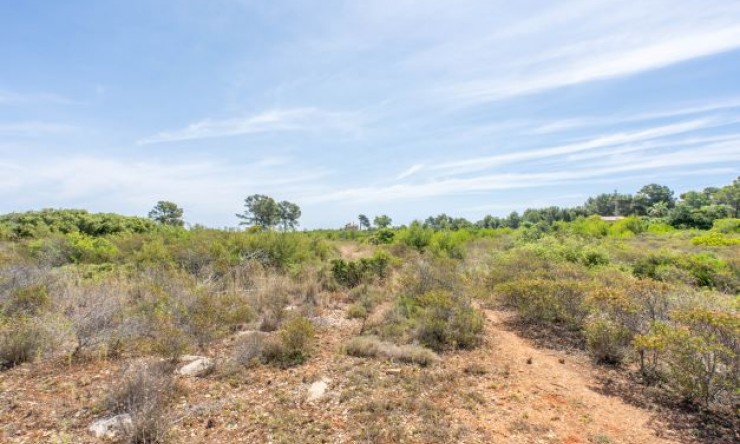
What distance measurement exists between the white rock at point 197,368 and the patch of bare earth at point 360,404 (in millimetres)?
158

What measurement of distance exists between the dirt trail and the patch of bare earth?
0.5 inches

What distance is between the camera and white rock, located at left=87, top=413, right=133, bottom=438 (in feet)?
11.2

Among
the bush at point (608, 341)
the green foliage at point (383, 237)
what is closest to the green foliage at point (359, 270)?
the bush at point (608, 341)

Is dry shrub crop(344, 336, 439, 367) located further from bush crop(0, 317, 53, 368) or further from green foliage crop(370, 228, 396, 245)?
green foliage crop(370, 228, 396, 245)

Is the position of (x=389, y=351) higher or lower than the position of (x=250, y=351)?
lower

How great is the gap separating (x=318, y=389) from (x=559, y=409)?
2.85 meters

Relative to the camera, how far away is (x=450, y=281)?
8211mm

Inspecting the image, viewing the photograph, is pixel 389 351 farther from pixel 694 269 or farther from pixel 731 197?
pixel 731 197

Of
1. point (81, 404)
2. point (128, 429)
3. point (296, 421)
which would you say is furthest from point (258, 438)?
point (81, 404)

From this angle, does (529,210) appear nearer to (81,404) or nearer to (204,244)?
(204,244)

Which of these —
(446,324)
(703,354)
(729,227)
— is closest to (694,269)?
(703,354)

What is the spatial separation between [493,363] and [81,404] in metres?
Answer: 5.36

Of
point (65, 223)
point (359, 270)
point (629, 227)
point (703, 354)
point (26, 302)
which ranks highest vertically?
point (65, 223)

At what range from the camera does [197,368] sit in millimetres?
4957
